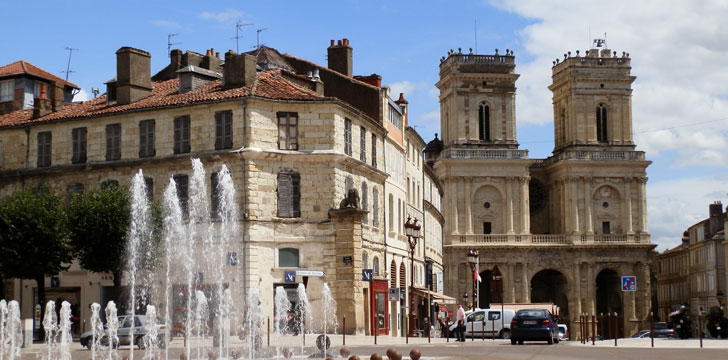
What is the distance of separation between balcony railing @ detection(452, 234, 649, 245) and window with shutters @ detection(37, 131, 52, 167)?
47942mm

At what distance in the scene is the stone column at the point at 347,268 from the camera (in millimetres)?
40656

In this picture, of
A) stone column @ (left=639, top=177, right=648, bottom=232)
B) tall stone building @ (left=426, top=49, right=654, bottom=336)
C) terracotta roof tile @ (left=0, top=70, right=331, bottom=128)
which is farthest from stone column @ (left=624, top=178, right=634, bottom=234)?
terracotta roof tile @ (left=0, top=70, right=331, bottom=128)

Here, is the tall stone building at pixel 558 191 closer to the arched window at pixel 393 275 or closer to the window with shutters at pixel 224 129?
the arched window at pixel 393 275

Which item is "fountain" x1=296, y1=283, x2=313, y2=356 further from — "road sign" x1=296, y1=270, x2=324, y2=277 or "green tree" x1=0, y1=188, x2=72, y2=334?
"green tree" x1=0, y1=188, x2=72, y2=334

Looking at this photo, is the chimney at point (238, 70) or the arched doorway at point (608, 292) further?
the arched doorway at point (608, 292)

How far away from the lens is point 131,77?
44.5 m

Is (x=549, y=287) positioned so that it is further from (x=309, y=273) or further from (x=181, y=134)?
(x=181, y=134)

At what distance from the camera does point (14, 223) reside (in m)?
39.7

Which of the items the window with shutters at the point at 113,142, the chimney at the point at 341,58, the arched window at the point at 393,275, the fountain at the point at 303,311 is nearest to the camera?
Answer: the fountain at the point at 303,311

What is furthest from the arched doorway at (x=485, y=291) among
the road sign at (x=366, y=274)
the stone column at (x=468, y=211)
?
the road sign at (x=366, y=274)

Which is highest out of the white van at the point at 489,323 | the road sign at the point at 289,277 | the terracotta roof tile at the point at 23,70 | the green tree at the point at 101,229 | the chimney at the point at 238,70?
the terracotta roof tile at the point at 23,70

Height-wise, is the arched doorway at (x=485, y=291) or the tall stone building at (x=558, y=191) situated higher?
the tall stone building at (x=558, y=191)

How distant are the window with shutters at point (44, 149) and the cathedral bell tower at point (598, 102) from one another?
56.1 meters

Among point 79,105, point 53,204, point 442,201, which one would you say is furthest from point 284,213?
point 442,201
